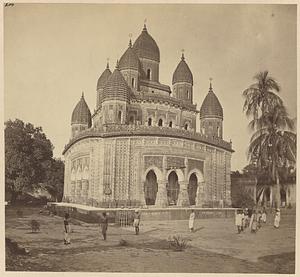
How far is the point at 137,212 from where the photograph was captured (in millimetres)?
7039

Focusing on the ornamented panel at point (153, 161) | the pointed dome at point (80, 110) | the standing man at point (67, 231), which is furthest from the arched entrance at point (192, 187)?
the standing man at point (67, 231)

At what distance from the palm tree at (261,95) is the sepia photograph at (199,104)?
0.6 inches

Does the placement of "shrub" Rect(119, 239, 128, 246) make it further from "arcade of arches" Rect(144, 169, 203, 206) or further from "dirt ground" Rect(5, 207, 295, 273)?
"arcade of arches" Rect(144, 169, 203, 206)

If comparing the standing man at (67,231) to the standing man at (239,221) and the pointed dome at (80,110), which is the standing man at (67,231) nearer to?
the pointed dome at (80,110)

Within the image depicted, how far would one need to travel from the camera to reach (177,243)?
248 inches

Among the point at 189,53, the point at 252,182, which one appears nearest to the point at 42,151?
the point at 189,53

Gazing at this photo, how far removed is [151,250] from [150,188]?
261cm

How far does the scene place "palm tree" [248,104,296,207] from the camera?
644 centimetres

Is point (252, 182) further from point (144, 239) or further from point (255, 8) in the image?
point (255, 8)

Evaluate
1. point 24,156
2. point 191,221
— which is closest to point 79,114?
point 24,156

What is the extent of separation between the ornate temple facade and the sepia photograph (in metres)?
0.10

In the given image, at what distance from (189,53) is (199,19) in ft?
1.83

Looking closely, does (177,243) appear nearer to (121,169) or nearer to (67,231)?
(67,231)

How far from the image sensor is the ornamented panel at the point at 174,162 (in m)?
9.07
